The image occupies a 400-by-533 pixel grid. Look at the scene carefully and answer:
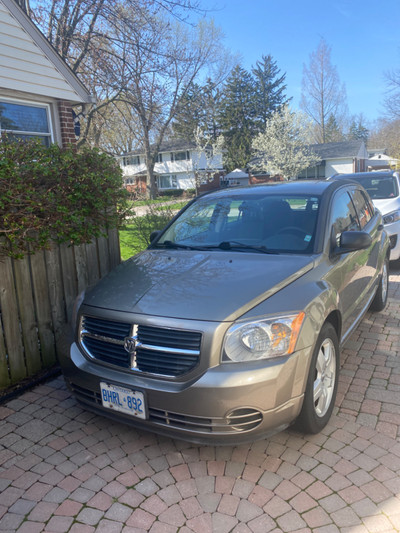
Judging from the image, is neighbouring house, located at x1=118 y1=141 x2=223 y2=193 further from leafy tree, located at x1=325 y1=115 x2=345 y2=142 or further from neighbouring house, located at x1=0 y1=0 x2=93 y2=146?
neighbouring house, located at x1=0 y1=0 x2=93 y2=146

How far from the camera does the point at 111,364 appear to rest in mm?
2764

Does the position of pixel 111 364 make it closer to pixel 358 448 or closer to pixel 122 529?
pixel 122 529

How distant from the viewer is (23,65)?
769cm

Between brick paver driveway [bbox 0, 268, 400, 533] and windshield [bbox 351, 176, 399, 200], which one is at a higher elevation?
windshield [bbox 351, 176, 399, 200]

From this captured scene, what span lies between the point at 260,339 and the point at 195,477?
0.96m

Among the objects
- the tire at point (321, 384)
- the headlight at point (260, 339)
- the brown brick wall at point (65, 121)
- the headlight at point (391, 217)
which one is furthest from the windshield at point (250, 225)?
the brown brick wall at point (65, 121)

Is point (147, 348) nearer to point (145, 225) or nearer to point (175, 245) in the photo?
point (175, 245)

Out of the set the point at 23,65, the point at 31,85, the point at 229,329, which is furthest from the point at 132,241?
the point at 229,329

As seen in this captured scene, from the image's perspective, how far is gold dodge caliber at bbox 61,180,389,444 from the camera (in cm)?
242

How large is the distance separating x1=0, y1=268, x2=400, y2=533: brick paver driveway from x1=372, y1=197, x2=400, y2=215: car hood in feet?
17.0

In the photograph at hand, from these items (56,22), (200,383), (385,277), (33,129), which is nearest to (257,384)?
(200,383)

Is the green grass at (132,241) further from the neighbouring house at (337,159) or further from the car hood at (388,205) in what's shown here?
the neighbouring house at (337,159)

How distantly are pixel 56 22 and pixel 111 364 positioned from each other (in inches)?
534

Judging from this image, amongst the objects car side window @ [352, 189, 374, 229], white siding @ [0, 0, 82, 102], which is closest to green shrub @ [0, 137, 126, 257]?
car side window @ [352, 189, 374, 229]
